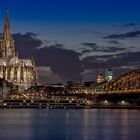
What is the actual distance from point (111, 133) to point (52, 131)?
6.40m

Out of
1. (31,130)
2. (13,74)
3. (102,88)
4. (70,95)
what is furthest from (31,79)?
(31,130)

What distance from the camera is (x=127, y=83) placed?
13425 cm

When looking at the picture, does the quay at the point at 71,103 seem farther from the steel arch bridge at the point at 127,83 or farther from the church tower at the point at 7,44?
the church tower at the point at 7,44

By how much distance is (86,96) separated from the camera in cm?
16412

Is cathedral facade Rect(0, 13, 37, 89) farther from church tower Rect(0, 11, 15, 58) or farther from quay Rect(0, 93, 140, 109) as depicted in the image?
quay Rect(0, 93, 140, 109)

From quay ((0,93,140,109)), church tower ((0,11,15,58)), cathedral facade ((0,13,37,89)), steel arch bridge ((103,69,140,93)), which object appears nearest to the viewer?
steel arch bridge ((103,69,140,93))

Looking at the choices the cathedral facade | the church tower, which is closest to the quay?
the cathedral facade

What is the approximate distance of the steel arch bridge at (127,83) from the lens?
130 m

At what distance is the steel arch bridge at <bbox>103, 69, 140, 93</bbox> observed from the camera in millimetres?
129875

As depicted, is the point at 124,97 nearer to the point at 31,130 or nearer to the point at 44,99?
the point at 44,99

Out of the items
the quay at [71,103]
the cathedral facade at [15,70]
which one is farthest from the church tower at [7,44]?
the quay at [71,103]

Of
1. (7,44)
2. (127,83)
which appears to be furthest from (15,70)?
(127,83)

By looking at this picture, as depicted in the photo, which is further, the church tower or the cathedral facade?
the church tower

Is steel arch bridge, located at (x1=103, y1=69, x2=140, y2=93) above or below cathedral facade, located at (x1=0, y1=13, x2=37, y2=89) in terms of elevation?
below
